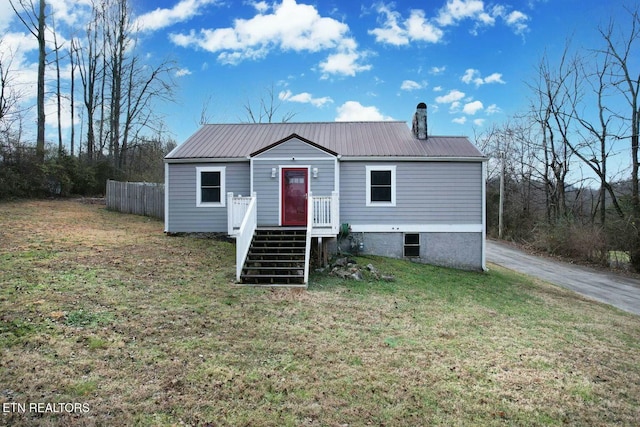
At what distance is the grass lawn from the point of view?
3646mm

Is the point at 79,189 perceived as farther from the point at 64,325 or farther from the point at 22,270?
the point at 64,325

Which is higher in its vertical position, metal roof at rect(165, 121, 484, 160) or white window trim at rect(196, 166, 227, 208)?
metal roof at rect(165, 121, 484, 160)

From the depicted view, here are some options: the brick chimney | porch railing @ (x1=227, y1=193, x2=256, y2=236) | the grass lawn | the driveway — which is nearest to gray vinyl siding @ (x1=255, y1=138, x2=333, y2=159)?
porch railing @ (x1=227, y1=193, x2=256, y2=236)

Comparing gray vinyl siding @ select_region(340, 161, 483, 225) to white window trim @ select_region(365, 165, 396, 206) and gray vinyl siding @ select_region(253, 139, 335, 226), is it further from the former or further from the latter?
gray vinyl siding @ select_region(253, 139, 335, 226)

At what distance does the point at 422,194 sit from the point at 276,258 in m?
5.55

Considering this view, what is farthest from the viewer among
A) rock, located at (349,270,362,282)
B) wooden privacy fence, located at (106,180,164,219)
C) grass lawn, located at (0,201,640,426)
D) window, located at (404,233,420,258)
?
wooden privacy fence, located at (106,180,164,219)

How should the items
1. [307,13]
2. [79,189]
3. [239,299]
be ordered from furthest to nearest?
[79,189], [307,13], [239,299]

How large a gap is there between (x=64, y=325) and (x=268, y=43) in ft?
58.3

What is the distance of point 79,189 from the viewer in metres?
21.8

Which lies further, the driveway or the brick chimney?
the brick chimney

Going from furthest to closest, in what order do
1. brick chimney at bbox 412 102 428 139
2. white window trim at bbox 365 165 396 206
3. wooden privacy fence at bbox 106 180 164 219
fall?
wooden privacy fence at bbox 106 180 164 219 < brick chimney at bbox 412 102 428 139 < white window trim at bbox 365 165 396 206

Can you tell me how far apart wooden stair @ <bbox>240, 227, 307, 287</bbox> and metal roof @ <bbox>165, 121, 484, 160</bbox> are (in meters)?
2.87

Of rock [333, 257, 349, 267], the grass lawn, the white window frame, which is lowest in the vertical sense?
the grass lawn

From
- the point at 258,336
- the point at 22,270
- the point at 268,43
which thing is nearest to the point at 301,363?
the point at 258,336
